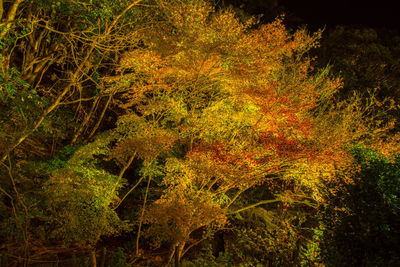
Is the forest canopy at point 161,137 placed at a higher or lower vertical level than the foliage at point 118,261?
higher

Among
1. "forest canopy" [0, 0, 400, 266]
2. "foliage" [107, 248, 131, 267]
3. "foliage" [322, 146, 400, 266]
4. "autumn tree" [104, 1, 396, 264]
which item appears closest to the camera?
"foliage" [322, 146, 400, 266]

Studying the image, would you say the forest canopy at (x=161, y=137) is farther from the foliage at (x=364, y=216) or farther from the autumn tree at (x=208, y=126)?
the foliage at (x=364, y=216)

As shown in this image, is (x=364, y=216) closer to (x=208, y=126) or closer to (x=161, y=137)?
(x=208, y=126)

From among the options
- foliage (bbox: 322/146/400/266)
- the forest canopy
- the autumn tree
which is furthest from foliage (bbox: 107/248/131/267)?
foliage (bbox: 322/146/400/266)

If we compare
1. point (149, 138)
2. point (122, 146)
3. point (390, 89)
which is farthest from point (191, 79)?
point (390, 89)

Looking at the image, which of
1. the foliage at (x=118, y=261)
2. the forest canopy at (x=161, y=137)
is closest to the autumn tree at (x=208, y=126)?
the forest canopy at (x=161, y=137)

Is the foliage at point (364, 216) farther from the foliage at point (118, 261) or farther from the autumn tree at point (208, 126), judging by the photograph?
the foliage at point (118, 261)

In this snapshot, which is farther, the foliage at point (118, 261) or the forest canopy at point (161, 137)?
the foliage at point (118, 261)

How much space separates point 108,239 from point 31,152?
4.76m

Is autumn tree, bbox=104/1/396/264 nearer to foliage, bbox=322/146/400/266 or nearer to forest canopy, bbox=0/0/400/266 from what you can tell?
forest canopy, bbox=0/0/400/266

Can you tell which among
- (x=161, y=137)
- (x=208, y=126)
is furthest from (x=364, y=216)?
(x=161, y=137)

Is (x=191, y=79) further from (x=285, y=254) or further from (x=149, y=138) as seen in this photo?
(x=285, y=254)

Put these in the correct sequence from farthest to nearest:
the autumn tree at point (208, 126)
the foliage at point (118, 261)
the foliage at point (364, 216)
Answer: the foliage at point (118, 261)
the autumn tree at point (208, 126)
the foliage at point (364, 216)

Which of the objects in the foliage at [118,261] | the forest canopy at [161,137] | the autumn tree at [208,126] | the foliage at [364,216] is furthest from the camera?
the foliage at [118,261]
